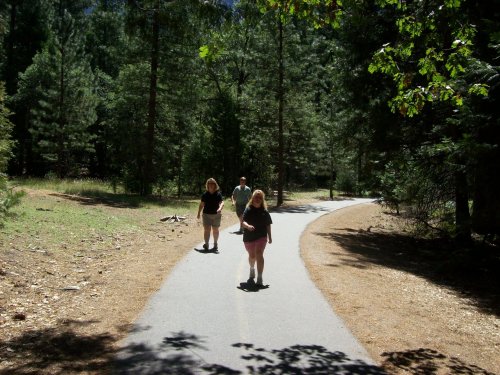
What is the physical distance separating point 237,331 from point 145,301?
7.24 feet

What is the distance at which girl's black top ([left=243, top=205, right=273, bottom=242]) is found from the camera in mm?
9172

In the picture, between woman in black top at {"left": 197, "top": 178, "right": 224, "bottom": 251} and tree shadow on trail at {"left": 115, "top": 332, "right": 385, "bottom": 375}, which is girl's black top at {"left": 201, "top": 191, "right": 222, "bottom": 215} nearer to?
woman in black top at {"left": 197, "top": 178, "right": 224, "bottom": 251}

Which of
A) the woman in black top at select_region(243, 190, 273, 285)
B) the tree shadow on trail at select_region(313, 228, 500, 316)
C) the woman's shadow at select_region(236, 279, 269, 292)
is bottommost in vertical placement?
the tree shadow on trail at select_region(313, 228, 500, 316)

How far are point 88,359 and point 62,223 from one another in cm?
1002

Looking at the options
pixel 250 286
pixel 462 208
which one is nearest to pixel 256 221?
pixel 250 286

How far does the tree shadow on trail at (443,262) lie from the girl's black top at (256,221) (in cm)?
514

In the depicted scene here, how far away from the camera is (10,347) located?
5949 millimetres

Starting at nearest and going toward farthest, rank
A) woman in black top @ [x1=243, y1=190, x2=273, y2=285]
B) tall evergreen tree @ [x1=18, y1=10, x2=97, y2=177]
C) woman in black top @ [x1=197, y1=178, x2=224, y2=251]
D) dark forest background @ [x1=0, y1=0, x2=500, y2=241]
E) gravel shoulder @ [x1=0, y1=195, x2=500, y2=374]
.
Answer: gravel shoulder @ [x1=0, y1=195, x2=500, y2=374], dark forest background @ [x1=0, y1=0, x2=500, y2=241], woman in black top @ [x1=243, y1=190, x2=273, y2=285], woman in black top @ [x1=197, y1=178, x2=224, y2=251], tall evergreen tree @ [x1=18, y1=10, x2=97, y2=177]

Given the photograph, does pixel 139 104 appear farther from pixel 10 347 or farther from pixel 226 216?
pixel 10 347

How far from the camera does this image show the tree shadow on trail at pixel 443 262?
12.7m

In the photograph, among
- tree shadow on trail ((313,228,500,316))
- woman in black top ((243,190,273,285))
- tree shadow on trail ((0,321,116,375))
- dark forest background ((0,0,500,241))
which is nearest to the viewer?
tree shadow on trail ((0,321,116,375))

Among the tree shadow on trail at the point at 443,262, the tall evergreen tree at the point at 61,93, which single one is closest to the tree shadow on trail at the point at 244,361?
the tree shadow on trail at the point at 443,262

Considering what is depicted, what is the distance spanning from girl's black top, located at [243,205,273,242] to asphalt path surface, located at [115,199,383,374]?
1.02m

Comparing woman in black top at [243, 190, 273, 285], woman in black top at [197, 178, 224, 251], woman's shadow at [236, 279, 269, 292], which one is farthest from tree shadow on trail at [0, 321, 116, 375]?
woman in black top at [197, 178, 224, 251]
